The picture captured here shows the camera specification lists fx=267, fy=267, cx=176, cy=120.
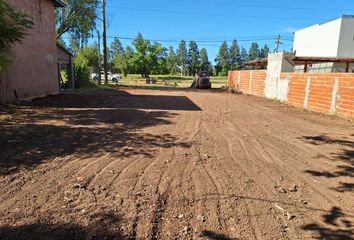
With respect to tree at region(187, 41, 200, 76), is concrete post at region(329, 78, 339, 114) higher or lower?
lower

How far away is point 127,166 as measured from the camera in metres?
4.42

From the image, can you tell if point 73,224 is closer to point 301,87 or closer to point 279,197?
point 279,197

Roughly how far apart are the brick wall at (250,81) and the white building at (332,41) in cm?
694

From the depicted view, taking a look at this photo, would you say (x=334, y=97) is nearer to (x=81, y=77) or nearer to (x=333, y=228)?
(x=333, y=228)

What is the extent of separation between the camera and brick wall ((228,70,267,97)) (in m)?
19.5

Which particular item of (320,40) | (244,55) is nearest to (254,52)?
(244,55)

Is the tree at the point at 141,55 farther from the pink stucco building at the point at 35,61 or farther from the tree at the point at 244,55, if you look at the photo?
the tree at the point at 244,55

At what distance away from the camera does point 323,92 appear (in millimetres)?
11484

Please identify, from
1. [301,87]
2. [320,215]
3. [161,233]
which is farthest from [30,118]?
[301,87]

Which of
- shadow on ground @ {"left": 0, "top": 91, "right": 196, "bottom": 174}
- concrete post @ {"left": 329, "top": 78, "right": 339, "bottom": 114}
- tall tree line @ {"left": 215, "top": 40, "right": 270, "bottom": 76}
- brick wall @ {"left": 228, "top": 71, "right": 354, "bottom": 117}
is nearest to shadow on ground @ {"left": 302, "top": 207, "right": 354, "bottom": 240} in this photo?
shadow on ground @ {"left": 0, "top": 91, "right": 196, "bottom": 174}

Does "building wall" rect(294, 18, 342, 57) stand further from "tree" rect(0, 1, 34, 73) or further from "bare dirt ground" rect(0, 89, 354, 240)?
"tree" rect(0, 1, 34, 73)

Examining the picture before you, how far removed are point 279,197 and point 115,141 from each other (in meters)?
3.60

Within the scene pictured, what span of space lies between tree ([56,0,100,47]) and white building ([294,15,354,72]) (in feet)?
69.9

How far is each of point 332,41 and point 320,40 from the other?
2166 millimetres
